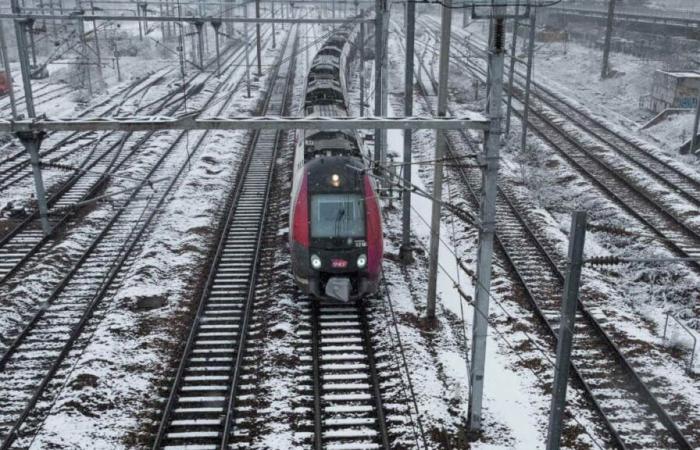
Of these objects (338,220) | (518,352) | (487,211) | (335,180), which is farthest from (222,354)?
(487,211)

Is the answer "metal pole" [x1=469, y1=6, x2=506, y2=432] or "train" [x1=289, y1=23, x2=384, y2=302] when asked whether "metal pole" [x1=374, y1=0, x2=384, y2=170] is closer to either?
"train" [x1=289, y1=23, x2=384, y2=302]

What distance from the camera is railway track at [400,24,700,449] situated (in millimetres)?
10180

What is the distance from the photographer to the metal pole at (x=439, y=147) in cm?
1085

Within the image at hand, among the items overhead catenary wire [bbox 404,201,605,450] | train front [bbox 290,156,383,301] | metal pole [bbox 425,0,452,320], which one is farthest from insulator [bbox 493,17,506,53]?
train front [bbox 290,156,383,301]

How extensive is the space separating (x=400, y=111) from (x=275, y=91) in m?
9.15

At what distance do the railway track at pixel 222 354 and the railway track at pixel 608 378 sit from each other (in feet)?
17.7

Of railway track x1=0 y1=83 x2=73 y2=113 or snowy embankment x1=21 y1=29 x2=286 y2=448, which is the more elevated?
railway track x1=0 y1=83 x2=73 y2=113

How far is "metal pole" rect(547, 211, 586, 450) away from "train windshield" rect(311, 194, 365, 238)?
6.44m

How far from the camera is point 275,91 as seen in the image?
40531 millimetres

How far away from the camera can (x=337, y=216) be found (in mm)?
13422

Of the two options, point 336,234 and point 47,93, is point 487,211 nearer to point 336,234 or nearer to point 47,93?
point 336,234

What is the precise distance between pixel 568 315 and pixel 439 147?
5.73 meters

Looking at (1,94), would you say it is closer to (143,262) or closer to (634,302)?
(143,262)

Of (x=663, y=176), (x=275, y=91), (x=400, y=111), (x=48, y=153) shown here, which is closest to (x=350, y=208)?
(x=663, y=176)
